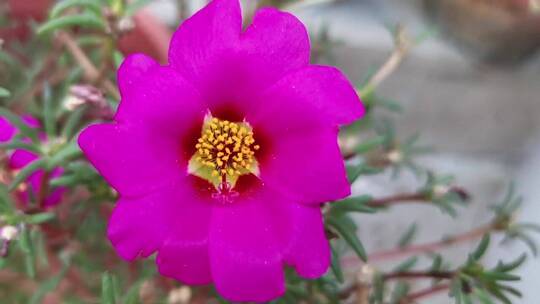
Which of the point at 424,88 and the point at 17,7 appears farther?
the point at 424,88

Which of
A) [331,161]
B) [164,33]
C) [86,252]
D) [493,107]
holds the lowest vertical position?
[493,107]

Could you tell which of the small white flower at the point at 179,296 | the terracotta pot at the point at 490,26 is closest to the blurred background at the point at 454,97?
the terracotta pot at the point at 490,26

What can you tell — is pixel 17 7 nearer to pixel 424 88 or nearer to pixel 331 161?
pixel 331 161

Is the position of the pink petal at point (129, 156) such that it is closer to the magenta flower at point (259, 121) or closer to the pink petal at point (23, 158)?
the magenta flower at point (259, 121)

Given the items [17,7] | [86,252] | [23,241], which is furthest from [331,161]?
[17,7]

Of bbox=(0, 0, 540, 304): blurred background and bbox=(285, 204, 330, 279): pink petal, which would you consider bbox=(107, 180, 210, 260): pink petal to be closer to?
bbox=(285, 204, 330, 279): pink petal
